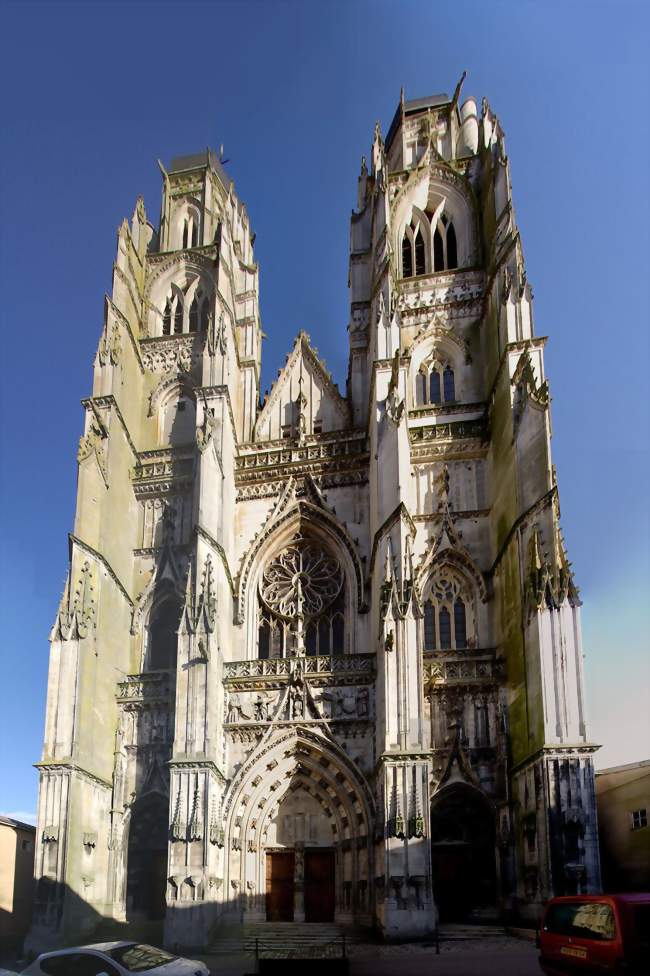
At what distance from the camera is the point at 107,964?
12172mm

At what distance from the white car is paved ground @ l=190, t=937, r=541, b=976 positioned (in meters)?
2.13

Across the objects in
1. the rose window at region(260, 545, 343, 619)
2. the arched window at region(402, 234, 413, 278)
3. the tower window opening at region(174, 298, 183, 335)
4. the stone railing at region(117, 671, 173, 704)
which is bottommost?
the stone railing at region(117, 671, 173, 704)

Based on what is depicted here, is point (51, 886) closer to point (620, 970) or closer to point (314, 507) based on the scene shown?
point (314, 507)

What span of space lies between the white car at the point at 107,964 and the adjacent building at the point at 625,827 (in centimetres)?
1415

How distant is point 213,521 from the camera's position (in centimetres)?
2533

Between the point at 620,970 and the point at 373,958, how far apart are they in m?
9.75

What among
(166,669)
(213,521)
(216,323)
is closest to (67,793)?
(166,669)

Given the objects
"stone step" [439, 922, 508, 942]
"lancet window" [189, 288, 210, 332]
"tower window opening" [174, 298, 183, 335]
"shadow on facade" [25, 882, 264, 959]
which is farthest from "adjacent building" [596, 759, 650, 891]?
"tower window opening" [174, 298, 183, 335]

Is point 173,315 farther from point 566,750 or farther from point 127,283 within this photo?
point 566,750

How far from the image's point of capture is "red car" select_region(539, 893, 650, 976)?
9.59 m

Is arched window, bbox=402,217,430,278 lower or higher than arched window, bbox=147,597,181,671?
higher

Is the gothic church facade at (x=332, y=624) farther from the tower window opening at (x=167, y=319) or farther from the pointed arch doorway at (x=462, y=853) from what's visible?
the tower window opening at (x=167, y=319)

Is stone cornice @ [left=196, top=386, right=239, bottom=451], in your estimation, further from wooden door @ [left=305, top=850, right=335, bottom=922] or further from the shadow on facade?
the shadow on facade

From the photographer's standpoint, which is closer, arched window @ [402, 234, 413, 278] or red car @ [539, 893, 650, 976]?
red car @ [539, 893, 650, 976]
